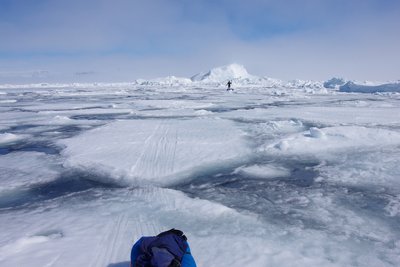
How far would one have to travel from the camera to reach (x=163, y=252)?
2.87m

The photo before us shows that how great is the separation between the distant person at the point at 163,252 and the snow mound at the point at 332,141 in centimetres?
536

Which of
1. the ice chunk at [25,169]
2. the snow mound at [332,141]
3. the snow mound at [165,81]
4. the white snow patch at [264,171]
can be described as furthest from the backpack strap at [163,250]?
the snow mound at [165,81]

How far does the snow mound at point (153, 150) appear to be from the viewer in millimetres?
6484

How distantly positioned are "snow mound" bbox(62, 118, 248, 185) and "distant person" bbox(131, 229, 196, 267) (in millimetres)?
2759

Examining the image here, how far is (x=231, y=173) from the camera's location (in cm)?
648

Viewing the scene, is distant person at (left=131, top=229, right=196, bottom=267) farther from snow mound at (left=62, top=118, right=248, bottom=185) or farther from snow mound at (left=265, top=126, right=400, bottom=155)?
snow mound at (left=265, top=126, right=400, bottom=155)

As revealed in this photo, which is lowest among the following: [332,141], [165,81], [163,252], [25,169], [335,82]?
[165,81]

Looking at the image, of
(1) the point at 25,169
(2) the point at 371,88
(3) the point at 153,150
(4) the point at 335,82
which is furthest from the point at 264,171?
(4) the point at 335,82

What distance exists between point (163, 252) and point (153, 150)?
5.45m

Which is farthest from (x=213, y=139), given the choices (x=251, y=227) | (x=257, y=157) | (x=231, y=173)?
(x=251, y=227)

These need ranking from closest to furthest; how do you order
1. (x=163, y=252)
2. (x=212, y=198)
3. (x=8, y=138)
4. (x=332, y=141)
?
(x=163, y=252)
(x=212, y=198)
(x=332, y=141)
(x=8, y=138)

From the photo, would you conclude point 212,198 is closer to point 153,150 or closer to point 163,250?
point 163,250

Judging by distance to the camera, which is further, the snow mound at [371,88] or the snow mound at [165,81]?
the snow mound at [165,81]

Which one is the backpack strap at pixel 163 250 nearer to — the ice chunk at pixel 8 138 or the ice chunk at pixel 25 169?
the ice chunk at pixel 25 169
